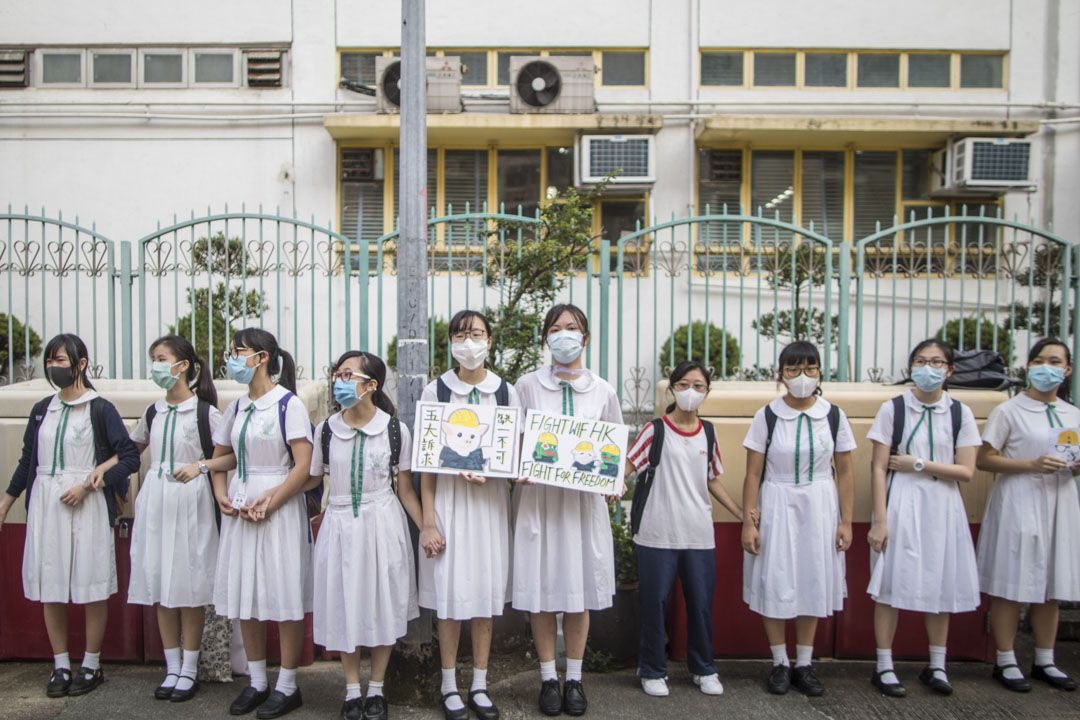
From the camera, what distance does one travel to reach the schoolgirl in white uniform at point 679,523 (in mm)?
4160

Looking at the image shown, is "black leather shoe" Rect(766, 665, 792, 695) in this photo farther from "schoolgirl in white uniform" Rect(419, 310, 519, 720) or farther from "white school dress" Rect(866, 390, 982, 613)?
"schoolgirl in white uniform" Rect(419, 310, 519, 720)

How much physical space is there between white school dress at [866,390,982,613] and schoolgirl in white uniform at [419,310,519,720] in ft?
6.55

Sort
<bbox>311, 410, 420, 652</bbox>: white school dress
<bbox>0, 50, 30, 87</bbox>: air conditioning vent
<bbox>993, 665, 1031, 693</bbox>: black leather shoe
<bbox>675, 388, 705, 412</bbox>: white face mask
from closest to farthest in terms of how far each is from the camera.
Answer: <bbox>311, 410, 420, 652</bbox>: white school dress, <bbox>675, 388, 705, 412</bbox>: white face mask, <bbox>993, 665, 1031, 693</bbox>: black leather shoe, <bbox>0, 50, 30, 87</bbox>: air conditioning vent

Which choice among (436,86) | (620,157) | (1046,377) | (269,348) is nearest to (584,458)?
(269,348)

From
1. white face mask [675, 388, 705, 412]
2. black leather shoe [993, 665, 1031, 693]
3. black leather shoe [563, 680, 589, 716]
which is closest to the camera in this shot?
black leather shoe [563, 680, 589, 716]

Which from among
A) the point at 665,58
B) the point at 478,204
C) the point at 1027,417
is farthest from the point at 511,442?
the point at 665,58

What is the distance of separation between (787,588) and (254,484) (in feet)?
→ 8.81

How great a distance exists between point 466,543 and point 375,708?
88cm

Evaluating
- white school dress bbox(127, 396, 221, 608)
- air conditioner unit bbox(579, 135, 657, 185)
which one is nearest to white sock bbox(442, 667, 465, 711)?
white school dress bbox(127, 396, 221, 608)

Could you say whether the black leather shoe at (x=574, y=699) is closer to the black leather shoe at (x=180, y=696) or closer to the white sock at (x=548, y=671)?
the white sock at (x=548, y=671)

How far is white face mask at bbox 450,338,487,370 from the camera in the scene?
3.94 metres

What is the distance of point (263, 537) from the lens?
3.96 m

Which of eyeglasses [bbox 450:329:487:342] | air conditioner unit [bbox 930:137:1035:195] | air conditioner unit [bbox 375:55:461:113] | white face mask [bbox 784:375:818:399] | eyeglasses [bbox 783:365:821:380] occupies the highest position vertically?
air conditioner unit [bbox 375:55:461:113]

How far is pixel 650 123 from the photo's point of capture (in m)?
11.0
